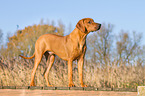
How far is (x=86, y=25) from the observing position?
6.93 metres

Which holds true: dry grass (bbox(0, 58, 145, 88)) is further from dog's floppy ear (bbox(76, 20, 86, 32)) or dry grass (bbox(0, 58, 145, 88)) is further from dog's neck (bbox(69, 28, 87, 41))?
dog's floppy ear (bbox(76, 20, 86, 32))

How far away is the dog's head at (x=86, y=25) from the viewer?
683 cm

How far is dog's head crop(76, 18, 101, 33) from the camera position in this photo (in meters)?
6.83

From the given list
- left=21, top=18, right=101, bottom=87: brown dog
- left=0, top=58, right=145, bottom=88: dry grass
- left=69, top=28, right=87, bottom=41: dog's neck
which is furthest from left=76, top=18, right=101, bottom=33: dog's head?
left=0, top=58, right=145, bottom=88: dry grass

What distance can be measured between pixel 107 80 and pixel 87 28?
2694mm

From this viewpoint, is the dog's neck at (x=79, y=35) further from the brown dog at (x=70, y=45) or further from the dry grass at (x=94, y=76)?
the dry grass at (x=94, y=76)

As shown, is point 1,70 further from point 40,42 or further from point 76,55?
point 76,55

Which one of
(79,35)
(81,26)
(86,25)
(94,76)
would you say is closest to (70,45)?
(79,35)

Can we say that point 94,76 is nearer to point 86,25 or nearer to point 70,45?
point 70,45

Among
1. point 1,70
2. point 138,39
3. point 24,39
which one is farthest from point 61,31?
point 1,70

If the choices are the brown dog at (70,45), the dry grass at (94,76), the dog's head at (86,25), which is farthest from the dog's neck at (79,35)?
the dry grass at (94,76)

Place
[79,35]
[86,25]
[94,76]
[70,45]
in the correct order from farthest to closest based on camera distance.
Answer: [94,76] → [70,45] → [79,35] → [86,25]

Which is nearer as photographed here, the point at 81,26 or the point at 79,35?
the point at 81,26

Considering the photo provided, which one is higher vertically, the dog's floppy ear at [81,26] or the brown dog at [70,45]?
the dog's floppy ear at [81,26]
